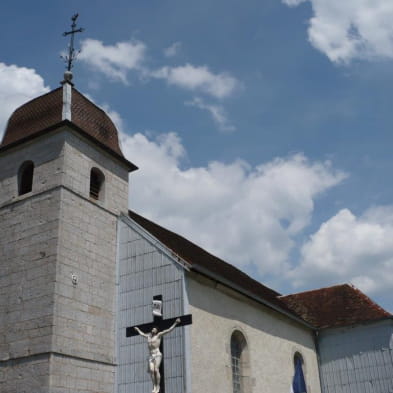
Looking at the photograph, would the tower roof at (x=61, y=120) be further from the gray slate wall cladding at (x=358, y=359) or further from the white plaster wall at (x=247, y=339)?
the gray slate wall cladding at (x=358, y=359)

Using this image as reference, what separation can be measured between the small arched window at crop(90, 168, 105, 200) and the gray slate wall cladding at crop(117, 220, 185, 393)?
4.80ft

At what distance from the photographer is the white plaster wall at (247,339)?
47.6 ft

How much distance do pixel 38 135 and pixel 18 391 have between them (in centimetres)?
704

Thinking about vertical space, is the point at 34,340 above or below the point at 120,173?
below

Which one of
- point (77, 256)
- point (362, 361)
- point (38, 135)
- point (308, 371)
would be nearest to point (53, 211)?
point (77, 256)

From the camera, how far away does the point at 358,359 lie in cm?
2050

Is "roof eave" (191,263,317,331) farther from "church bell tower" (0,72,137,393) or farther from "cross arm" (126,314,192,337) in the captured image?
"cross arm" (126,314,192,337)

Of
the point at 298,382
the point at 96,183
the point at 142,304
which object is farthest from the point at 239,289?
the point at 96,183

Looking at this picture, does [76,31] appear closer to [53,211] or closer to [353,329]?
[53,211]

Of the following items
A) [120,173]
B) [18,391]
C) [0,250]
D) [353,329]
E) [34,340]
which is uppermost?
[120,173]

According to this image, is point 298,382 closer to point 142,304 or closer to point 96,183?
point 142,304

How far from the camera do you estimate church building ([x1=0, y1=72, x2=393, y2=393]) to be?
44.7 feet

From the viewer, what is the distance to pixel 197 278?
15.0 metres

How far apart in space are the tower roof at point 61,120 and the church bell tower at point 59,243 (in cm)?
4
